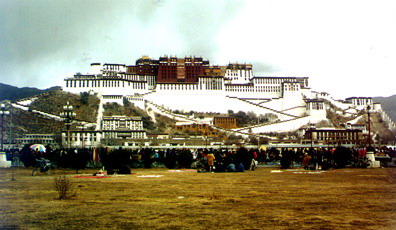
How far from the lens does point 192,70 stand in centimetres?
10812

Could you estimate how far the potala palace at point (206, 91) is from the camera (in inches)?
3676

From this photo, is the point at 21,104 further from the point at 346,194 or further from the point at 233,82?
the point at 346,194

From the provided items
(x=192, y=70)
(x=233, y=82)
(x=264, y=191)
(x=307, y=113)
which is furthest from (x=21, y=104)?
(x=264, y=191)

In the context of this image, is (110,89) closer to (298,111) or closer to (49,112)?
(49,112)

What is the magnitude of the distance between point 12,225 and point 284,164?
19.2 m

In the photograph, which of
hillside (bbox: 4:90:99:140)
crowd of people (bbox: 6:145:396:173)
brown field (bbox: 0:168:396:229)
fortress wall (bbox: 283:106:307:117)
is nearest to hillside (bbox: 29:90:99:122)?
hillside (bbox: 4:90:99:140)

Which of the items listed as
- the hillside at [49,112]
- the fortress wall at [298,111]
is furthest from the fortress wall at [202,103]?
the hillside at [49,112]

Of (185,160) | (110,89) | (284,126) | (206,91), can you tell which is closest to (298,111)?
(284,126)

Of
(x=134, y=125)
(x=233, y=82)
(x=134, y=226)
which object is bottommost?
(x=134, y=226)

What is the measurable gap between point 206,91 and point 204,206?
89143 mm

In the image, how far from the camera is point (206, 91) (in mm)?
99750

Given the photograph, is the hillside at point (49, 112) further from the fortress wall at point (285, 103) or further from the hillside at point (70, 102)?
the fortress wall at point (285, 103)

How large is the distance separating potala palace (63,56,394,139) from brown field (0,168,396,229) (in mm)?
71324

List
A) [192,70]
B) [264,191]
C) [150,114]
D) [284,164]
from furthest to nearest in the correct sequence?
[192,70]
[150,114]
[284,164]
[264,191]
